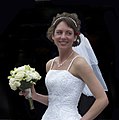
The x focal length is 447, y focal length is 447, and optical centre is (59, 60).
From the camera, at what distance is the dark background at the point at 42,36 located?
692 cm

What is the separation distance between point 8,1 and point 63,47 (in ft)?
13.4

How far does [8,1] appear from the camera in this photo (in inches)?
277

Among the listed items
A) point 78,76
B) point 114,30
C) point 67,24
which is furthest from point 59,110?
point 114,30

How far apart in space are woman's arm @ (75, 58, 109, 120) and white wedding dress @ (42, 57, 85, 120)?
0.10m

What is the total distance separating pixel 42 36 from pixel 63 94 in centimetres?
401

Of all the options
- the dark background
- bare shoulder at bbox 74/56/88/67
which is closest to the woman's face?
bare shoulder at bbox 74/56/88/67

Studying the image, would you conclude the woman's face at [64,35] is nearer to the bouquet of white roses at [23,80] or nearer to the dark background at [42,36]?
the bouquet of white roses at [23,80]

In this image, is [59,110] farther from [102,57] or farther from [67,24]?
[102,57]

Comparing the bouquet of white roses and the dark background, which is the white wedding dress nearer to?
the bouquet of white roses

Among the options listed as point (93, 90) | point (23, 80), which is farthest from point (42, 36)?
point (93, 90)

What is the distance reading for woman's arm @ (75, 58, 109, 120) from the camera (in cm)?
291

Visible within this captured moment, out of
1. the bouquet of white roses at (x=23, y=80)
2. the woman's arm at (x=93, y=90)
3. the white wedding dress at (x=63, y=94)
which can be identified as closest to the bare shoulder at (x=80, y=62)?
the woman's arm at (x=93, y=90)

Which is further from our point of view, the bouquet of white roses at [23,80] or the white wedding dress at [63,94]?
the bouquet of white roses at [23,80]

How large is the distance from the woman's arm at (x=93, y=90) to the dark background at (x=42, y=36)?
383 centimetres
